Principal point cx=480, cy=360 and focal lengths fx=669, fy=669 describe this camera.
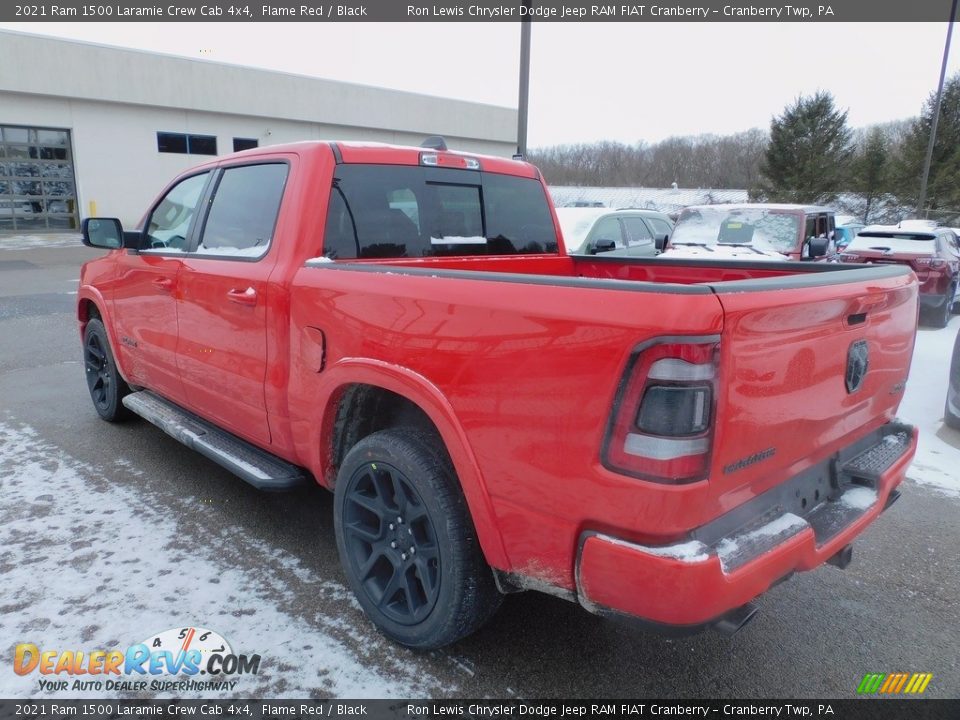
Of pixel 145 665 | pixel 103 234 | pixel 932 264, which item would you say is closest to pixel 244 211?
pixel 103 234

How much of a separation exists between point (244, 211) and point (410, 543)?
2.01 meters

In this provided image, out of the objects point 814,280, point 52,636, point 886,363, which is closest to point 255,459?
point 52,636

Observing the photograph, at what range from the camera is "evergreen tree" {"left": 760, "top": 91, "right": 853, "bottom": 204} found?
3375 cm

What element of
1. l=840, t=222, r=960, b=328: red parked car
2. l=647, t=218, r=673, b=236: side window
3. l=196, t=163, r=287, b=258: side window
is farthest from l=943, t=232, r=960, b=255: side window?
l=196, t=163, r=287, b=258: side window

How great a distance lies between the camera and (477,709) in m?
2.39

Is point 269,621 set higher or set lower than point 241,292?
lower

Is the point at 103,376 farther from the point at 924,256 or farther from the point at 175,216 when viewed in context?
the point at 924,256

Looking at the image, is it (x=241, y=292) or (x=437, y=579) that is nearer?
(x=437, y=579)

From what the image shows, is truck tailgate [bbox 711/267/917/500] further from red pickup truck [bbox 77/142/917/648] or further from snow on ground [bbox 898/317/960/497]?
snow on ground [bbox 898/317/960/497]

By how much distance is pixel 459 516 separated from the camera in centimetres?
238

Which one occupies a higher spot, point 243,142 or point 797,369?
point 243,142

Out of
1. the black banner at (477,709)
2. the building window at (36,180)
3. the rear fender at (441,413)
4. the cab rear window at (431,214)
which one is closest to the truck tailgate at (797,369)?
the rear fender at (441,413)

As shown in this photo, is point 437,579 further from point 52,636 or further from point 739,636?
point 52,636

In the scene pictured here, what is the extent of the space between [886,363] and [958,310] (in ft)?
42.3
